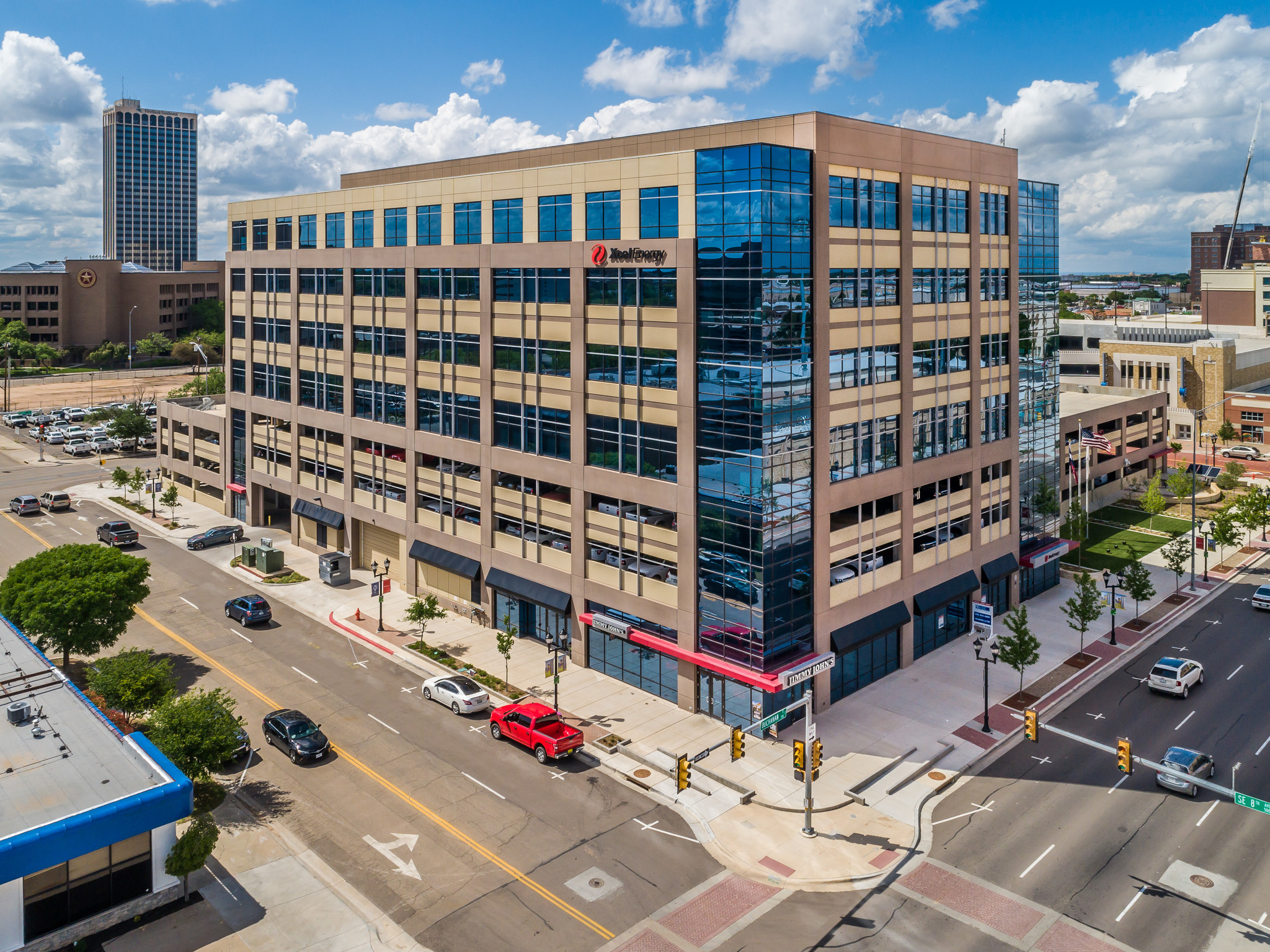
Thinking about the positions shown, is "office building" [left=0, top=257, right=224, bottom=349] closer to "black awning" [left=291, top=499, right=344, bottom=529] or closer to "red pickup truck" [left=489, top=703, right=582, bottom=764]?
"black awning" [left=291, top=499, right=344, bottom=529]

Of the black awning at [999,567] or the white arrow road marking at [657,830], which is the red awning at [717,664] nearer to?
the white arrow road marking at [657,830]

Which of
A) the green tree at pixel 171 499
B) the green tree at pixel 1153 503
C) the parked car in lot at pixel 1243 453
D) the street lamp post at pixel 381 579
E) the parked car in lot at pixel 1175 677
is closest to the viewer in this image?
the parked car in lot at pixel 1175 677

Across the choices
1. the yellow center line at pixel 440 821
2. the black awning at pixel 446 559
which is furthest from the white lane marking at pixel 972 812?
the black awning at pixel 446 559

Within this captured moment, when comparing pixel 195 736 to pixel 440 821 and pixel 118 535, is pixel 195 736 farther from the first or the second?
pixel 118 535

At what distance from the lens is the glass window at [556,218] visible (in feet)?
156

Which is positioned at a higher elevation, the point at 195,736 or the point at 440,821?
the point at 195,736

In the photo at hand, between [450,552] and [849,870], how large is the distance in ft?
109

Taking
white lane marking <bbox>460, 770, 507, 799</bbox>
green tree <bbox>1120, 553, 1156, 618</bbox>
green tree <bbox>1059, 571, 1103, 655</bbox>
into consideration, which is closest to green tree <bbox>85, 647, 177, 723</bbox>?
white lane marking <bbox>460, 770, 507, 799</bbox>

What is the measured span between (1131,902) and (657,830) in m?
15.7

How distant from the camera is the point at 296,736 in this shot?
Answer: 39.0 metres

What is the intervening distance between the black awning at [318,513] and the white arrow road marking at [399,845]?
120ft

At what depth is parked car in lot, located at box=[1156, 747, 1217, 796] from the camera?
36.1 metres

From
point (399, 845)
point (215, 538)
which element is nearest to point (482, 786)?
point (399, 845)

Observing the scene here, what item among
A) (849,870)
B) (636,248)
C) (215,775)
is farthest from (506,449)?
(849,870)
